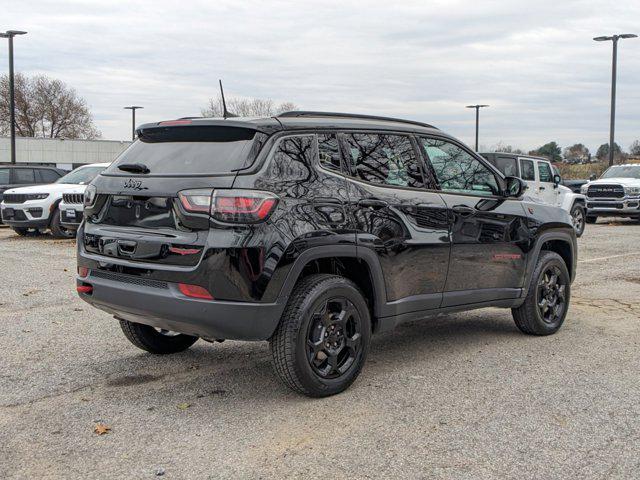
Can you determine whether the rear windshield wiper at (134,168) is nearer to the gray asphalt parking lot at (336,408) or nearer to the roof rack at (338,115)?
the roof rack at (338,115)

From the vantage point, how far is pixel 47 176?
18469 millimetres

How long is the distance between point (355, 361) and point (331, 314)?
1.24 ft

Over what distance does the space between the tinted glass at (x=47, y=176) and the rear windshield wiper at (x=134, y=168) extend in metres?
14.5

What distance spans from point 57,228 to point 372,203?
12.4 metres

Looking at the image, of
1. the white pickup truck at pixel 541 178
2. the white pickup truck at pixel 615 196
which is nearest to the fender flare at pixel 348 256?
the white pickup truck at pixel 541 178

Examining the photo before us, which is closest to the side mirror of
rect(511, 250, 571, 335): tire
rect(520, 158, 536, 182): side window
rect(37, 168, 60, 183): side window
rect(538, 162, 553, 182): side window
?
rect(511, 250, 571, 335): tire

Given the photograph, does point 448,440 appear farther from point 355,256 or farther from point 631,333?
point 631,333

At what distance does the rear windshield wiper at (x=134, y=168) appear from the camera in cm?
Answer: 463

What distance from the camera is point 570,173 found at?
157 feet

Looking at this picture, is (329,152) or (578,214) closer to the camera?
(329,152)

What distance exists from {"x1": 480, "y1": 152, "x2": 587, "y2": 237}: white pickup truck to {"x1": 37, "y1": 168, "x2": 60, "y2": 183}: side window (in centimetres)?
1055

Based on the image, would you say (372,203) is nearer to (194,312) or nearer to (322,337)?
(322,337)

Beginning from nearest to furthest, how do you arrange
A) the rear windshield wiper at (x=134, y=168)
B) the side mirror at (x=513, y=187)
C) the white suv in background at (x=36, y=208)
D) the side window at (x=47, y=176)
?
the rear windshield wiper at (x=134, y=168)
the side mirror at (x=513, y=187)
the white suv in background at (x=36, y=208)
the side window at (x=47, y=176)

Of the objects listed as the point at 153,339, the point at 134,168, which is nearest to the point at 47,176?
the point at 153,339
